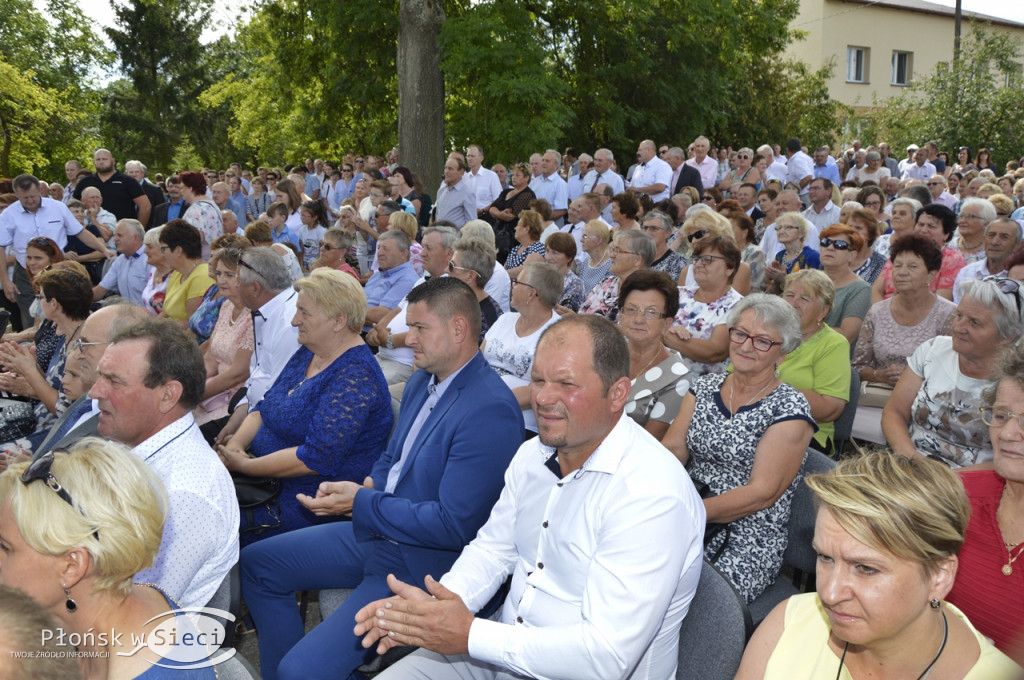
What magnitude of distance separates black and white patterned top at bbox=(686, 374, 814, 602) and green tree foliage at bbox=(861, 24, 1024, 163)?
887 inches

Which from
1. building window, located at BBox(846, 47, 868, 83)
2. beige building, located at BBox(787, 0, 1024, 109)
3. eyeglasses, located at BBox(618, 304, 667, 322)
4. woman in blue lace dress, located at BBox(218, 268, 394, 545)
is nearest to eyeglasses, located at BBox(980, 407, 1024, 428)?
eyeglasses, located at BBox(618, 304, 667, 322)

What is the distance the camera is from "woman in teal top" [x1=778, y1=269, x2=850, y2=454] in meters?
3.75

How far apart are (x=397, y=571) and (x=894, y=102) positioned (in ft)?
91.8

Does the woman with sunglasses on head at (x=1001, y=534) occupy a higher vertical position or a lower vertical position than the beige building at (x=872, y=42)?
lower

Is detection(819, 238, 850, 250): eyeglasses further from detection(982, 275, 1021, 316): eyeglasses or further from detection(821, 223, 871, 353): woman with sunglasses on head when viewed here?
detection(982, 275, 1021, 316): eyeglasses

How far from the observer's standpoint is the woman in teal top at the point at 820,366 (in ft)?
12.3

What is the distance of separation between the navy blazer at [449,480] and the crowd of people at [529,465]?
0.01 meters

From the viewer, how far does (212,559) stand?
2.48 m

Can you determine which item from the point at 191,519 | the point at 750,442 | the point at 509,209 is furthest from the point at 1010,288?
the point at 509,209

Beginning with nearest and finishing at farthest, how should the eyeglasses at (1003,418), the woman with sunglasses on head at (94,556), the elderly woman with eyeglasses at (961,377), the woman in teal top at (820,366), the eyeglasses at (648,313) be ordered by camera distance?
1. the woman with sunglasses on head at (94,556)
2. the eyeglasses at (1003,418)
3. the elderly woman with eyeglasses at (961,377)
4. the woman in teal top at (820,366)
5. the eyeglasses at (648,313)

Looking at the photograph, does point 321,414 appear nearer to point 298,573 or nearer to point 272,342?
point 298,573

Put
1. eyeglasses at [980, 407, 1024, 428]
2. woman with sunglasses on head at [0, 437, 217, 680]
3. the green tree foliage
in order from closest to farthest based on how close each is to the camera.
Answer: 1. woman with sunglasses on head at [0, 437, 217, 680]
2. eyeglasses at [980, 407, 1024, 428]
3. the green tree foliage

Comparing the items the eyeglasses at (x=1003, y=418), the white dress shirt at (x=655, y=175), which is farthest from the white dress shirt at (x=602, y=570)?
the white dress shirt at (x=655, y=175)

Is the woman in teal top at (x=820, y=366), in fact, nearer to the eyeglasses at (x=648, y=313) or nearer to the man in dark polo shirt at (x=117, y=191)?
the eyeglasses at (x=648, y=313)
